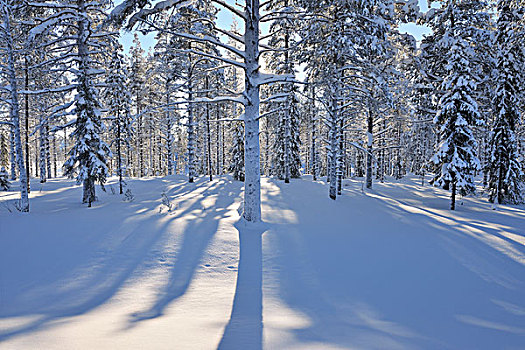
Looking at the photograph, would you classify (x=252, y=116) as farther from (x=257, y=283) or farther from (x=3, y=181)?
(x=3, y=181)

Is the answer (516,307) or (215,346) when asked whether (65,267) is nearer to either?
(215,346)

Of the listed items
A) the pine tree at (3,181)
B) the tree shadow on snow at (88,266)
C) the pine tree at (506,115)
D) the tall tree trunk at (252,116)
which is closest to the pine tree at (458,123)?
the pine tree at (506,115)

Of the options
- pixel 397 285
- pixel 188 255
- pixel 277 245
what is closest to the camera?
pixel 397 285

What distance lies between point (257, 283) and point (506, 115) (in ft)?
57.6

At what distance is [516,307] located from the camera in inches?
154

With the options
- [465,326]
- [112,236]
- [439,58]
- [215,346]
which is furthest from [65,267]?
[439,58]

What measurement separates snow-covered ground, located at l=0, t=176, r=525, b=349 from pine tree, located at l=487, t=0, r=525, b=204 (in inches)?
307

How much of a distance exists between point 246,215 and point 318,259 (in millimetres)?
3202

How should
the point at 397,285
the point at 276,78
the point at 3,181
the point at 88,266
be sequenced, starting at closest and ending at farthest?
the point at 397,285, the point at 88,266, the point at 276,78, the point at 3,181

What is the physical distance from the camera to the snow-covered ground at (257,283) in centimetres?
301

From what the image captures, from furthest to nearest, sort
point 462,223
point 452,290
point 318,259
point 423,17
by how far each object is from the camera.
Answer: point 423,17
point 462,223
point 318,259
point 452,290

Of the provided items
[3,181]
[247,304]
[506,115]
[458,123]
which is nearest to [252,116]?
[247,304]

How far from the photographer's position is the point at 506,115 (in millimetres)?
14758

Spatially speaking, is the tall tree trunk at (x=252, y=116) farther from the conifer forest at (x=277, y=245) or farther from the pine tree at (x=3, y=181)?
the pine tree at (x=3, y=181)
